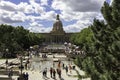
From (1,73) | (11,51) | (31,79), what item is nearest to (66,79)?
(31,79)

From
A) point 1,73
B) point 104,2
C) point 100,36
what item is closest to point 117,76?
point 100,36

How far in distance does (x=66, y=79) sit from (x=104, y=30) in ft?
69.2

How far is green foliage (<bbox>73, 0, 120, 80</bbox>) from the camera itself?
46.8 feet

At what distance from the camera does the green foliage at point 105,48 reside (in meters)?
14.3

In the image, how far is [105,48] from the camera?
1578 centimetres

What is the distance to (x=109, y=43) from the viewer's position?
15828 millimetres

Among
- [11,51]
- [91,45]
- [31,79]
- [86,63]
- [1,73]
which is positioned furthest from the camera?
[11,51]

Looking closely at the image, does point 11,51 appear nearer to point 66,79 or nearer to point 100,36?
point 66,79

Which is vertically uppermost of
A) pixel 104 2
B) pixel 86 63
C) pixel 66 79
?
pixel 104 2

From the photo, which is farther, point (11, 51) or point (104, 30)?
point (11, 51)

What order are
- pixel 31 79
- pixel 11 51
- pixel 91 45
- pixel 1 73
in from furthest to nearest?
pixel 11 51 → pixel 1 73 → pixel 31 79 → pixel 91 45

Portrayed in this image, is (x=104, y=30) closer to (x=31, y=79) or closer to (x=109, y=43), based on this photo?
(x=109, y=43)

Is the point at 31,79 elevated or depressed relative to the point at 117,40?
depressed

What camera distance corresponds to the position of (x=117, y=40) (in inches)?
568
